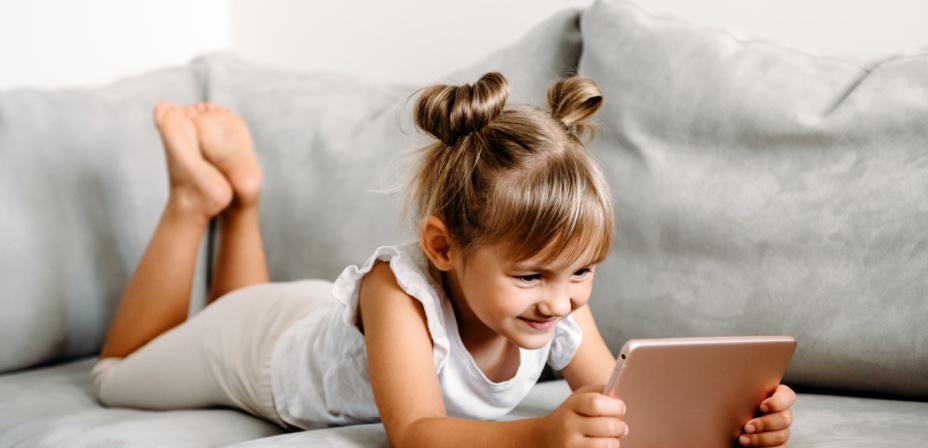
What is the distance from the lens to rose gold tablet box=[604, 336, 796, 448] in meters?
0.75

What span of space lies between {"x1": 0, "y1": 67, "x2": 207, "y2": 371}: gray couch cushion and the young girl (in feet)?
0.27

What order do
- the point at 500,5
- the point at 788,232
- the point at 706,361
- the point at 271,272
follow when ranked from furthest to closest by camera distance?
the point at 500,5 → the point at 271,272 → the point at 788,232 → the point at 706,361

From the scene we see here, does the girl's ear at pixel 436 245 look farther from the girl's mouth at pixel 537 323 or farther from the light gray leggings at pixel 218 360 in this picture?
the light gray leggings at pixel 218 360

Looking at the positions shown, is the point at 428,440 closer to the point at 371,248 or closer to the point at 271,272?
the point at 371,248

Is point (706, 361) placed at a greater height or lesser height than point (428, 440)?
greater

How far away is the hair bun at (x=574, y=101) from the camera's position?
39.5 inches

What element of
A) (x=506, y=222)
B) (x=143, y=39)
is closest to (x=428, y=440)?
(x=506, y=222)

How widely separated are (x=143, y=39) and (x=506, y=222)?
162 centimetres

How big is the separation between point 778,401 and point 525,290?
0.27 meters

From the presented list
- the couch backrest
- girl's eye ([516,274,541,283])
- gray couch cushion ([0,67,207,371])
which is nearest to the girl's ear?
girl's eye ([516,274,541,283])

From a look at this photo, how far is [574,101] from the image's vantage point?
1.00m

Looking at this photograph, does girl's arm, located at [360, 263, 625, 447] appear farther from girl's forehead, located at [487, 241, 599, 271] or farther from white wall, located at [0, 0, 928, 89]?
white wall, located at [0, 0, 928, 89]

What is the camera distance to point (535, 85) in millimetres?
1389

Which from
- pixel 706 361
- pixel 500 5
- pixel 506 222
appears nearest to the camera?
pixel 706 361
